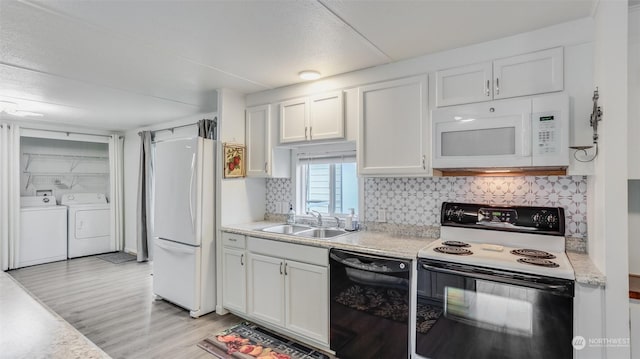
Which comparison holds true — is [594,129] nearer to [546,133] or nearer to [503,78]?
[546,133]

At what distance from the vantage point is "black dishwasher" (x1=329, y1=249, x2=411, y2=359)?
2053 mm

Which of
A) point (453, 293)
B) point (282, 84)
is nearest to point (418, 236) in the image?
point (453, 293)

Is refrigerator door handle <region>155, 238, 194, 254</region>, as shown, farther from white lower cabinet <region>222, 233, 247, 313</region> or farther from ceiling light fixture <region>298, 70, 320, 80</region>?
ceiling light fixture <region>298, 70, 320, 80</region>

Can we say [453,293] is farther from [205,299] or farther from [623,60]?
[205,299]

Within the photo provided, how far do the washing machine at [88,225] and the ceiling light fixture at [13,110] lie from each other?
5.86 ft

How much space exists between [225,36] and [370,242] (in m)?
1.71

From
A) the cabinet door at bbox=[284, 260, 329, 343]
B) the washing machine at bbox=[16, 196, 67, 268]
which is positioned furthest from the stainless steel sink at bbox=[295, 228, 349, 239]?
the washing machine at bbox=[16, 196, 67, 268]

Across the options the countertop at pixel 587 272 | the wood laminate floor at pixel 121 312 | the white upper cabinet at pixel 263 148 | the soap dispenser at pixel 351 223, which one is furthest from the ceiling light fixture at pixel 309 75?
the wood laminate floor at pixel 121 312

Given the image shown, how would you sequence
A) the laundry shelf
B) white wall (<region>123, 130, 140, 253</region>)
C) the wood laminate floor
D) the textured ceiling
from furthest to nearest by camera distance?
1. white wall (<region>123, 130, 140, 253</region>)
2. the laundry shelf
3. the wood laminate floor
4. the textured ceiling

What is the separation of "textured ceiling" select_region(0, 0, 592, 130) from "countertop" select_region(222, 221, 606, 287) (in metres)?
1.36

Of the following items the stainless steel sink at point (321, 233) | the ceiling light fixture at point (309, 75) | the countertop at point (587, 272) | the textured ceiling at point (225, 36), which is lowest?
the stainless steel sink at point (321, 233)

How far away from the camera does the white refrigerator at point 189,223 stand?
123 inches

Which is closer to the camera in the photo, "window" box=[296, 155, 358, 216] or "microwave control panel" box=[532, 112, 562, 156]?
"microwave control panel" box=[532, 112, 562, 156]

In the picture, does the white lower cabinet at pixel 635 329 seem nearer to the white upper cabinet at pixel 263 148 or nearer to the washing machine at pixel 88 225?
the white upper cabinet at pixel 263 148
